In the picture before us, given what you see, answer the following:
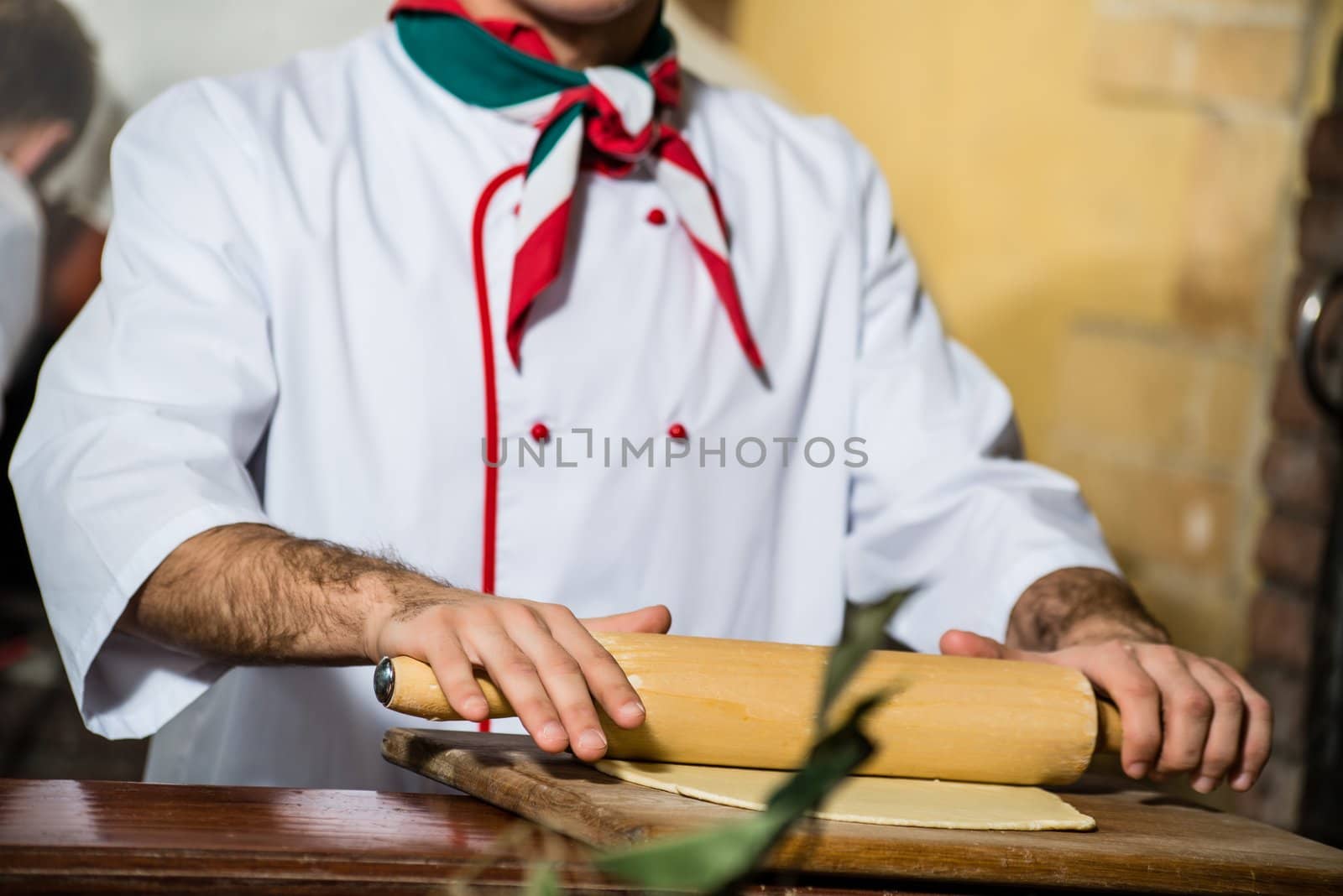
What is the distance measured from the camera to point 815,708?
0.84 meters

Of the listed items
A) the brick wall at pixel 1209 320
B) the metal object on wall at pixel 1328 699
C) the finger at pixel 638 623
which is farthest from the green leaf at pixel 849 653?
the brick wall at pixel 1209 320

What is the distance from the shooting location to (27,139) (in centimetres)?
183

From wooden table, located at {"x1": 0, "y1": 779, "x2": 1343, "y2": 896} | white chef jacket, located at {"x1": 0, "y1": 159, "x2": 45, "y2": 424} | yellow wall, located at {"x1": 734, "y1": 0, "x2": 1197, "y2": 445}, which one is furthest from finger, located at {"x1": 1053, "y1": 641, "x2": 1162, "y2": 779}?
white chef jacket, located at {"x1": 0, "y1": 159, "x2": 45, "y2": 424}

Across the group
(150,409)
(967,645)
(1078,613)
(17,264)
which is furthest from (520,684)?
(17,264)

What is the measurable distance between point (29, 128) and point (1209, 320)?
5.16 feet

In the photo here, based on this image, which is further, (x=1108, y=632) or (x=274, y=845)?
(x=1108, y=632)

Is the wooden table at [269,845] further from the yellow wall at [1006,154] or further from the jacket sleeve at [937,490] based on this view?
the yellow wall at [1006,154]

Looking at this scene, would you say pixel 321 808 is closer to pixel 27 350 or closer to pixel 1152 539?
pixel 27 350

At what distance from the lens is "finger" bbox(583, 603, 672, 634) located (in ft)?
2.78

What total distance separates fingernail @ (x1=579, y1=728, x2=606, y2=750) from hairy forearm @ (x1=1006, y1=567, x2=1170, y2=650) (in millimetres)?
494

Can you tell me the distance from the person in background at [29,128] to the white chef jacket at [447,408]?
2.23 ft

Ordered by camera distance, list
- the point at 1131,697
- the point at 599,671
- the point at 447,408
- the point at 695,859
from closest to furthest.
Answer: the point at 695,859 → the point at 599,671 → the point at 1131,697 → the point at 447,408

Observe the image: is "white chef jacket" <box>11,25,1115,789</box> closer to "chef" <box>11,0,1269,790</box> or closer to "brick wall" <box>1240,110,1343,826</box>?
"chef" <box>11,0,1269,790</box>

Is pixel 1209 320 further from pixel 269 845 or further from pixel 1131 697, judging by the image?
pixel 269 845
